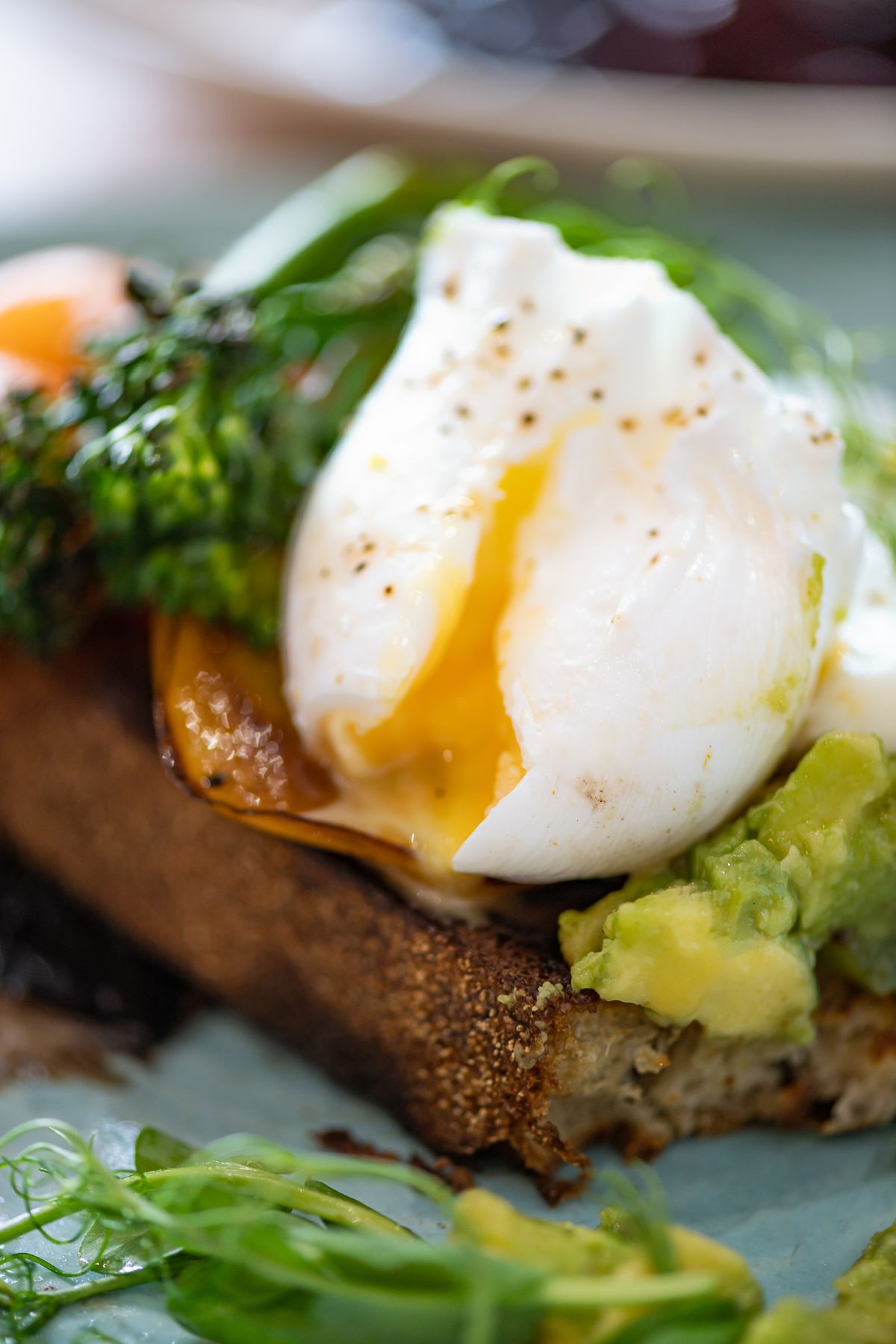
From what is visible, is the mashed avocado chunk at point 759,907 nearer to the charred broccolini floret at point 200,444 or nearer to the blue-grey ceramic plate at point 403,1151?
the blue-grey ceramic plate at point 403,1151

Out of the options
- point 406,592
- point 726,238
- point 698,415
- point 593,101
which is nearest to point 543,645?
point 406,592

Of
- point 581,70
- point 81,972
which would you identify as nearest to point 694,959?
point 81,972

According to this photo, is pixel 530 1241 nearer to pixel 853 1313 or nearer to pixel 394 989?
pixel 853 1313

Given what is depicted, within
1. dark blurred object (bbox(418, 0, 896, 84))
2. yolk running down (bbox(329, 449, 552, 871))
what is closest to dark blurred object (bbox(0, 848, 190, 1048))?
yolk running down (bbox(329, 449, 552, 871))

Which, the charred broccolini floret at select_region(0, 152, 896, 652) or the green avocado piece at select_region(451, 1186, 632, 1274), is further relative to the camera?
the charred broccolini floret at select_region(0, 152, 896, 652)

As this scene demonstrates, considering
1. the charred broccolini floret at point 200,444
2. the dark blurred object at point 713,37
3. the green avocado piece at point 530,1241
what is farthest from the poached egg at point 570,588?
the dark blurred object at point 713,37

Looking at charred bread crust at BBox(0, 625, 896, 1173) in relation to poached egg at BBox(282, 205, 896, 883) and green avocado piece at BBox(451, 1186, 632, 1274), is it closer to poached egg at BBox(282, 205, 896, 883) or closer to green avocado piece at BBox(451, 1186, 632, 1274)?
poached egg at BBox(282, 205, 896, 883)

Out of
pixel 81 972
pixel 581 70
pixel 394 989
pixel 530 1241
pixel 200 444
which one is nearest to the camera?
pixel 530 1241
